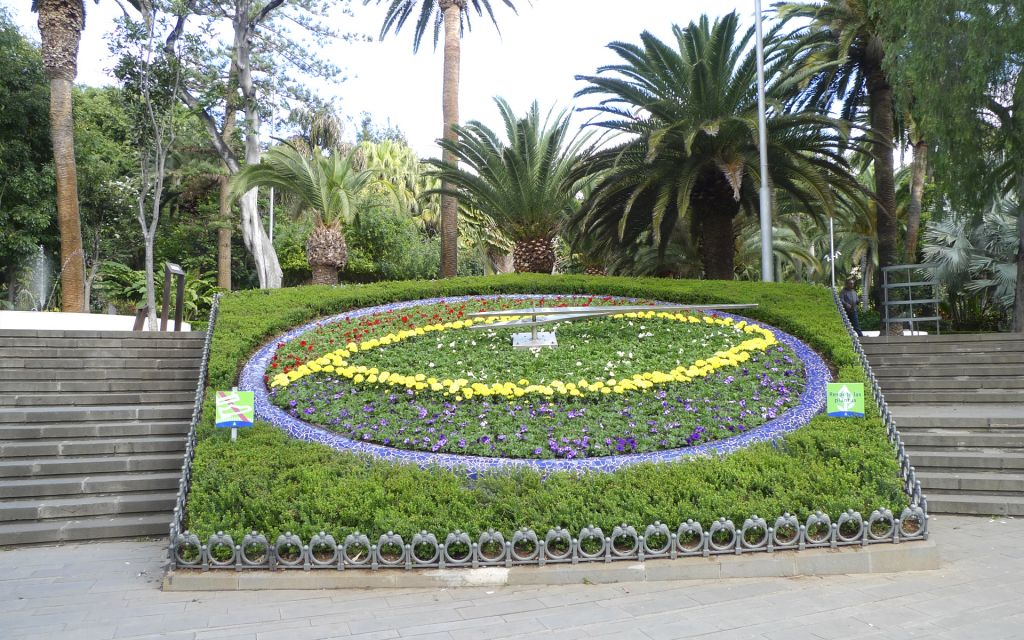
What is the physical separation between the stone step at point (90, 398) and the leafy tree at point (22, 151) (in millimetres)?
13172

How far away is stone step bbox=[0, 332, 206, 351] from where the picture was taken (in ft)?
31.3

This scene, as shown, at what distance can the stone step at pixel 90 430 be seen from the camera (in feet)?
25.1

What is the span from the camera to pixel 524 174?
562 inches

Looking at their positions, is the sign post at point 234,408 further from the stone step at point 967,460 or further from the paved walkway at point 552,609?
the stone step at point 967,460

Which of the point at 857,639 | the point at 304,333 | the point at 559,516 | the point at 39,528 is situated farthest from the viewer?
the point at 304,333

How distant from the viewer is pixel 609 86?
550 inches

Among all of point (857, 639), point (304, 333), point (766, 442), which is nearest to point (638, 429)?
point (766, 442)

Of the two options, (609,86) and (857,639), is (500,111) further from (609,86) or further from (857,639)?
(857,639)

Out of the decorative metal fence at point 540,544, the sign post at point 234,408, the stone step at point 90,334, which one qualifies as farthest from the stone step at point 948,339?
the stone step at point 90,334

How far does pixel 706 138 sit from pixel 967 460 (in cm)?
773

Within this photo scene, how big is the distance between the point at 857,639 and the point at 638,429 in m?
2.99

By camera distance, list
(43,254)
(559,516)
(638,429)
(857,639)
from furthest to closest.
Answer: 1. (43,254)
2. (638,429)
3. (559,516)
4. (857,639)

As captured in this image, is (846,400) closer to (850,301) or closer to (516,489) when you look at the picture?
(516,489)

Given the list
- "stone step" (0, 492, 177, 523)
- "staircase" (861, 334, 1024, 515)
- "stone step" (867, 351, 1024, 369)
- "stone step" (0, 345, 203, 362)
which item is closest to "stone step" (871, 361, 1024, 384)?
"staircase" (861, 334, 1024, 515)
